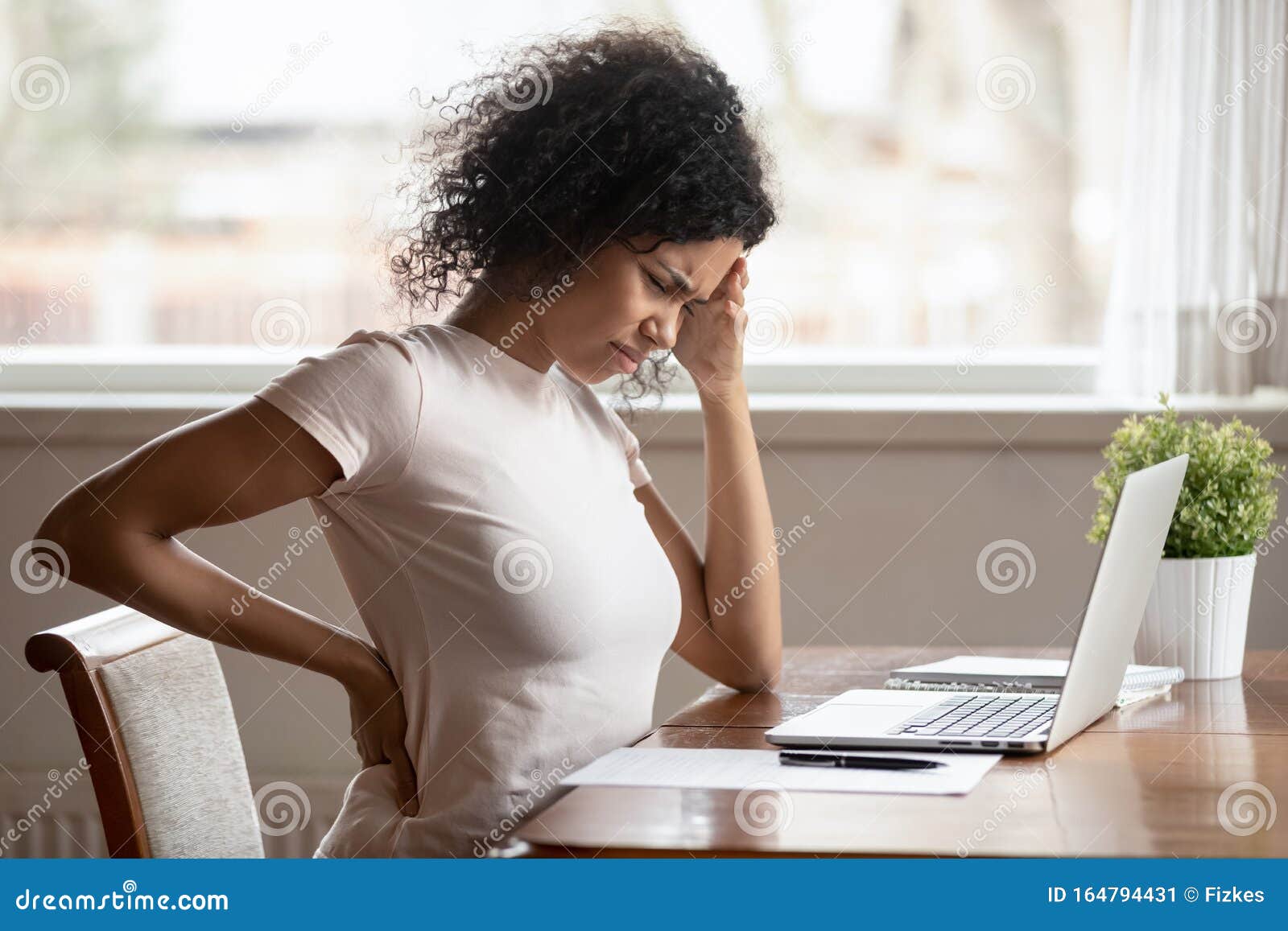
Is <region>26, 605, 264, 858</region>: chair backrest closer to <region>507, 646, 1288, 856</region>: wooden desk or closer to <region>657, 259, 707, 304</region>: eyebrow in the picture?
<region>507, 646, 1288, 856</region>: wooden desk

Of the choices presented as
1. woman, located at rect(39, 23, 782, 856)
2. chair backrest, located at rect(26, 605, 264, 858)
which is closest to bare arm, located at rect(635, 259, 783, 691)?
woman, located at rect(39, 23, 782, 856)

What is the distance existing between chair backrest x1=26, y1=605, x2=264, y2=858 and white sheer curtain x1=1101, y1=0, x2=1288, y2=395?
165 cm

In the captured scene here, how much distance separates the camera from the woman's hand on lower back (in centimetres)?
123

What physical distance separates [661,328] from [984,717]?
0.50m

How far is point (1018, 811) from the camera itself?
0.95m

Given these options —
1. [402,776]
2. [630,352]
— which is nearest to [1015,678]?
[630,352]

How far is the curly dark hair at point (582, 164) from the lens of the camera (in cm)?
134

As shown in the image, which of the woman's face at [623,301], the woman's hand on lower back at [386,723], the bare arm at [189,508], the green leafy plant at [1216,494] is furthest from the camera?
the green leafy plant at [1216,494]

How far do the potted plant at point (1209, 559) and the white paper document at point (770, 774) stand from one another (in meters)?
0.53

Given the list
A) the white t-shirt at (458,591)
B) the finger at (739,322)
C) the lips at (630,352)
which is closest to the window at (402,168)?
the finger at (739,322)

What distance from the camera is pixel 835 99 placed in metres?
2.53

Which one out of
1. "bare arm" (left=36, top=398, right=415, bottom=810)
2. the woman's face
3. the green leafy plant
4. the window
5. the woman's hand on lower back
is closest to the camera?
"bare arm" (left=36, top=398, right=415, bottom=810)

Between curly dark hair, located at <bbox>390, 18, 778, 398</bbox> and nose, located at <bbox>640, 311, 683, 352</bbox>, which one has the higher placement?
curly dark hair, located at <bbox>390, 18, 778, 398</bbox>

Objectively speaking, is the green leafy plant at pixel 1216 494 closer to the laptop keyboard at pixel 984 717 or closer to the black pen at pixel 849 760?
the laptop keyboard at pixel 984 717
